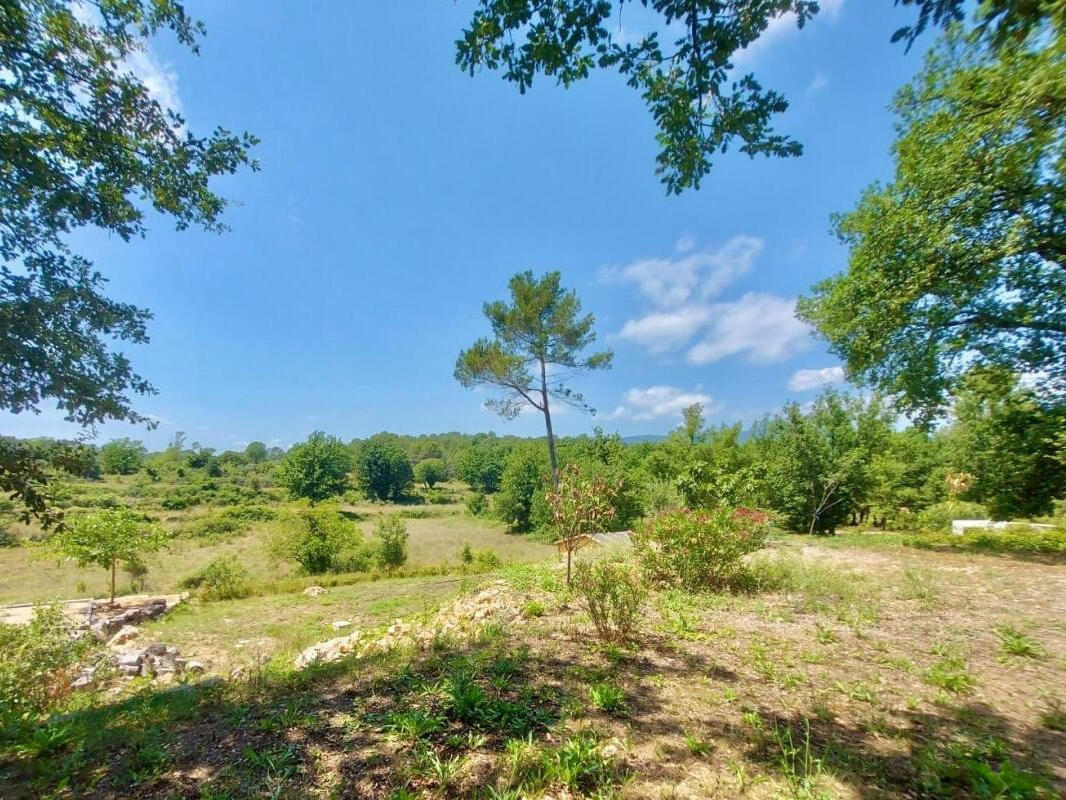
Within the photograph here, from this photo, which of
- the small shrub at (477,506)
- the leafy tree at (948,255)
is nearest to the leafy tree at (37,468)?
the leafy tree at (948,255)

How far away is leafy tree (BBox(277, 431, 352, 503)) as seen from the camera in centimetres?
4328

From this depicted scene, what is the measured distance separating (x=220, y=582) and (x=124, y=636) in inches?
275

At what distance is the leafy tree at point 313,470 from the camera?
4328cm

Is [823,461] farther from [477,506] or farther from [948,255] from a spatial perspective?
[477,506]

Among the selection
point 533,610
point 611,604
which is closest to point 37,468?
point 611,604

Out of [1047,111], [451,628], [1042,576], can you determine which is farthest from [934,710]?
[1042,576]

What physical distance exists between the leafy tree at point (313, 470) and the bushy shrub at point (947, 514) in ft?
149

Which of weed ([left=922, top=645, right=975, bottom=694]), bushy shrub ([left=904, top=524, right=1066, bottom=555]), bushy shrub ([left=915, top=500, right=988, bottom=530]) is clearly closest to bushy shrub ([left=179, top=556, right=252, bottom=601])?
weed ([left=922, top=645, right=975, bottom=694])

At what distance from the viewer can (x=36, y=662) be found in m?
3.98

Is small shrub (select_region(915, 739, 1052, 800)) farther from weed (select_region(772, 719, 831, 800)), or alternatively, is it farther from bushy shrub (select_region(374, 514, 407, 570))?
bushy shrub (select_region(374, 514, 407, 570))

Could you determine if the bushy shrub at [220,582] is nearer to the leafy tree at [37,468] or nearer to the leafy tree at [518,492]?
the leafy tree at [37,468]

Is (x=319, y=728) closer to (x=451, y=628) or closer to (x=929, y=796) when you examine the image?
(x=451, y=628)

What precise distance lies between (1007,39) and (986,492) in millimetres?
11969

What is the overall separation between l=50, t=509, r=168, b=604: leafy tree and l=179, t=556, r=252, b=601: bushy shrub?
Result: 2831 millimetres
